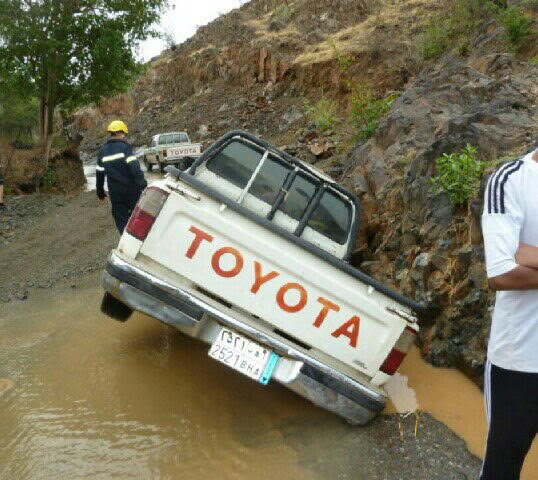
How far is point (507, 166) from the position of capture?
6.08 feet

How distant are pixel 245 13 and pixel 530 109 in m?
30.0

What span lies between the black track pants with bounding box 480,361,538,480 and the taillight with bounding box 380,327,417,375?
1230 millimetres

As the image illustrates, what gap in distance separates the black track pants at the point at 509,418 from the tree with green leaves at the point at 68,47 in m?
13.4

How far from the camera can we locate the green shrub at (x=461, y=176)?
15.2 feet

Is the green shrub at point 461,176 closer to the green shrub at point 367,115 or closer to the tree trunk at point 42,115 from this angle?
the green shrub at point 367,115

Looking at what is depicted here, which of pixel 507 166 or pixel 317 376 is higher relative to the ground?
pixel 507 166

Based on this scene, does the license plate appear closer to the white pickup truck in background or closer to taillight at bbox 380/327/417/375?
taillight at bbox 380/327/417/375

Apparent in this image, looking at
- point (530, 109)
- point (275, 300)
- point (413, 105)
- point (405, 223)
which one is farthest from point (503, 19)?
point (275, 300)

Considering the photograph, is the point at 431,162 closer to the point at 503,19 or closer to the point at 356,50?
the point at 503,19

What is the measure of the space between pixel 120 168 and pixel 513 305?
4.98 meters

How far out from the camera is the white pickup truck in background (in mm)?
16609

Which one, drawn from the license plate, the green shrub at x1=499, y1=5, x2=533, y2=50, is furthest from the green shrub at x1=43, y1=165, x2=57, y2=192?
the license plate

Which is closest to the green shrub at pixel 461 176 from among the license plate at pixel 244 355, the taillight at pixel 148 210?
the license plate at pixel 244 355

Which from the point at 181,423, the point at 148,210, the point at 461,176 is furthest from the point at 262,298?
the point at 461,176
